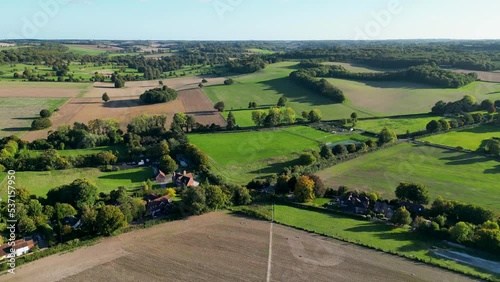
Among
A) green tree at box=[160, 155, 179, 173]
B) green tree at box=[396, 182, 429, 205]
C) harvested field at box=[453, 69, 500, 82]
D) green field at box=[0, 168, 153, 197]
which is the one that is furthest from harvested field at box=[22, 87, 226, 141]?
harvested field at box=[453, 69, 500, 82]

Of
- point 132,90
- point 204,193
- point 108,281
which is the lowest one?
point 108,281

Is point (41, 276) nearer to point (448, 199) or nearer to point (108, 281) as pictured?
point (108, 281)

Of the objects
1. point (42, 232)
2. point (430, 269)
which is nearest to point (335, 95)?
point (430, 269)

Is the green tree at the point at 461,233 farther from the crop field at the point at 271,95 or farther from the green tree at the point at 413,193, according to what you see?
the crop field at the point at 271,95

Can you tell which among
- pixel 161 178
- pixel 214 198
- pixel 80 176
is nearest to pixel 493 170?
pixel 214 198

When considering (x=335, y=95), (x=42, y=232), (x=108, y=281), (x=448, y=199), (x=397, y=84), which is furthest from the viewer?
(x=397, y=84)

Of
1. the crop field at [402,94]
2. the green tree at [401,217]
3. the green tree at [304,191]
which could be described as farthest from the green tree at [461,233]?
the crop field at [402,94]
